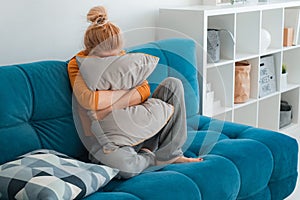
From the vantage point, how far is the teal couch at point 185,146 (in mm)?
2061

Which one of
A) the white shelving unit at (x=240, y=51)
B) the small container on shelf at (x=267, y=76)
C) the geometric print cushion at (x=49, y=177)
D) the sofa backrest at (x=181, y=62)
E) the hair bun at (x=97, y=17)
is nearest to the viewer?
the geometric print cushion at (x=49, y=177)

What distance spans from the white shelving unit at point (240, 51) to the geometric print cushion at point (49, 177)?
122 cm

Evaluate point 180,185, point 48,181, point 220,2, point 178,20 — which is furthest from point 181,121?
point 220,2

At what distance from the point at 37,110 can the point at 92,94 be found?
0.85 feet

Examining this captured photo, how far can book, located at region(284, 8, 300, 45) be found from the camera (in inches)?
157

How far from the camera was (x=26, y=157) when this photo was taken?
1979 millimetres

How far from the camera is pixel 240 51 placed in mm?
3629

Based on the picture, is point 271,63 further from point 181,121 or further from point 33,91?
point 33,91

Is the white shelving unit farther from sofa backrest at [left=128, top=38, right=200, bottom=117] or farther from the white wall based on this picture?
the white wall

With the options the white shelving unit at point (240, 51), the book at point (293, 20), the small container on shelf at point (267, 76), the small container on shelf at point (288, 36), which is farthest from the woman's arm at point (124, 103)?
the book at point (293, 20)

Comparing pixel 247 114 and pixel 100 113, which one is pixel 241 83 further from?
pixel 100 113

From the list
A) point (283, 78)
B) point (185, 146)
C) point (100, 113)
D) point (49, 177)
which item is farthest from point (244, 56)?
point (49, 177)

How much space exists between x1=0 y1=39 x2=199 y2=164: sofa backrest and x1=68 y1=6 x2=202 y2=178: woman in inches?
3.2

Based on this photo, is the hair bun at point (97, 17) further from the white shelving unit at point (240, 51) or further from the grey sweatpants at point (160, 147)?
the white shelving unit at point (240, 51)
